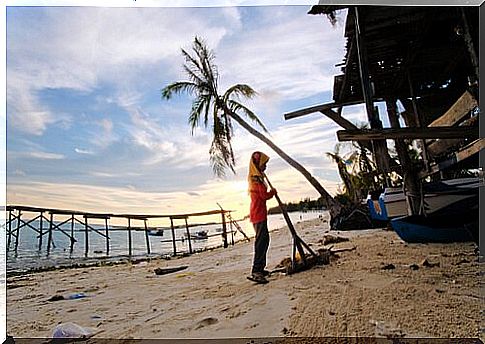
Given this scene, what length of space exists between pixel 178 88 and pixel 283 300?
218cm

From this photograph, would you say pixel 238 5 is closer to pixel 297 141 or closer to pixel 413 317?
pixel 297 141

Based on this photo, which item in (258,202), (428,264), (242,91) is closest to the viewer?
(428,264)

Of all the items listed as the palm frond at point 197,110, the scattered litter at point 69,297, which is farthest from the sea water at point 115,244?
the palm frond at point 197,110

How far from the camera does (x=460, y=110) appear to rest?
362cm

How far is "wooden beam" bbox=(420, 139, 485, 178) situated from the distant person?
5.25 feet

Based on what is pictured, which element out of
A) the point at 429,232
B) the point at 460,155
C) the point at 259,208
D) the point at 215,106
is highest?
the point at 215,106

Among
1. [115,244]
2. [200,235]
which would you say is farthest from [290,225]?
[115,244]

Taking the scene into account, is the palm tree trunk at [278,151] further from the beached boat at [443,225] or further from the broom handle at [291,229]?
the beached boat at [443,225]

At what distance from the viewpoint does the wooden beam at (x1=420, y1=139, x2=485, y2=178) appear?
3194 millimetres

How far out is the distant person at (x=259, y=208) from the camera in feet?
12.7

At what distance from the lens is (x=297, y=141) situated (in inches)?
174

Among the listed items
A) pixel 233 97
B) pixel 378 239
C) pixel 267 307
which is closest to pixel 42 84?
pixel 233 97

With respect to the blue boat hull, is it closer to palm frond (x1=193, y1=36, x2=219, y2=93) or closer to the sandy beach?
the sandy beach

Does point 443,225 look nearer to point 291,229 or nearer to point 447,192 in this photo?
point 447,192
